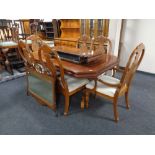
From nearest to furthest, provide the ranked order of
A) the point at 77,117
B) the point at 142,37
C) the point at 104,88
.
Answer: the point at 104,88, the point at 77,117, the point at 142,37

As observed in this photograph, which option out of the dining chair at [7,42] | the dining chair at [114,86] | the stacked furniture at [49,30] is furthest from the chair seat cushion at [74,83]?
the stacked furniture at [49,30]

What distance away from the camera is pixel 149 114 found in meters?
1.94

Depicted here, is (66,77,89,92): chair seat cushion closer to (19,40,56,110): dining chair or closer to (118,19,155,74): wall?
(19,40,56,110): dining chair

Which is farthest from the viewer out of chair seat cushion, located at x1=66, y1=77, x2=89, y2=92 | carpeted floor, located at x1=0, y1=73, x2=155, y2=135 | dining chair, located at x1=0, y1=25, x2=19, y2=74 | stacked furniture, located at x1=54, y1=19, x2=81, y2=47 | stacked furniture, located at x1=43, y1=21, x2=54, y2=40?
stacked furniture, located at x1=43, y1=21, x2=54, y2=40

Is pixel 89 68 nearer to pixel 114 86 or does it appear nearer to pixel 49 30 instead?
pixel 114 86

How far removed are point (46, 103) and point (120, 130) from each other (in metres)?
1.03

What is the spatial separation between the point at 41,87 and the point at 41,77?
0.17 meters

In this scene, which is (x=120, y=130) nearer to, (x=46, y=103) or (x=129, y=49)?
(x=46, y=103)

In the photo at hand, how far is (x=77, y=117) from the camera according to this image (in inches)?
74.3

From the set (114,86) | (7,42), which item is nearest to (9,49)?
(7,42)

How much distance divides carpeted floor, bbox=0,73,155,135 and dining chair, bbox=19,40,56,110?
0.65 feet

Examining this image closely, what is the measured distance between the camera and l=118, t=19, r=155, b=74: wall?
300cm

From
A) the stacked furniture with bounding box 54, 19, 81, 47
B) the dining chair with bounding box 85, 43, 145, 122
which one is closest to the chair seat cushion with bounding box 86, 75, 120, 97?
the dining chair with bounding box 85, 43, 145, 122
